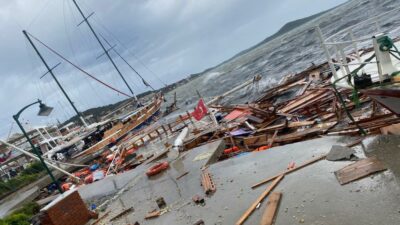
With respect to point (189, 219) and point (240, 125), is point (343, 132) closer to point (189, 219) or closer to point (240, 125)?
point (189, 219)

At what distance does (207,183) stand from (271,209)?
268 cm

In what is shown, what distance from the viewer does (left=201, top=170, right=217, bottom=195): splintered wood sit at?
26.2ft

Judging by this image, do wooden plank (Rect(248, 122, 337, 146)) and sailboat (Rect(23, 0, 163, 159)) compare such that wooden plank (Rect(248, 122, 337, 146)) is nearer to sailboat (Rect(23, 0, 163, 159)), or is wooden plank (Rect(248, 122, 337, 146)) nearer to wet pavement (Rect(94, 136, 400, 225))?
wet pavement (Rect(94, 136, 400, 225))

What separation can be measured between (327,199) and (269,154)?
3208mm

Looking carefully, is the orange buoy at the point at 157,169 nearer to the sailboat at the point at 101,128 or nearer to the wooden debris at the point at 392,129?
the wooden debris at the point at 392,129

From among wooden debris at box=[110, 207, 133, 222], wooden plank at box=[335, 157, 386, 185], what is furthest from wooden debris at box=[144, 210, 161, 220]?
wooden plank at box=[335, 157, 386, 185]

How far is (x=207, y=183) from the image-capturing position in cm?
839

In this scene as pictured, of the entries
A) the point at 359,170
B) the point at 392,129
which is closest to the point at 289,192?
the point at 359,170

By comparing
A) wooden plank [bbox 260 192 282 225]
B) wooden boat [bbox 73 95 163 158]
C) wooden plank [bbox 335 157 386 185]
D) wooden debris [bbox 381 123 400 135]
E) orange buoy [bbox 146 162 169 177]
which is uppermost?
wooden boat [bbox 73 95 163 158]

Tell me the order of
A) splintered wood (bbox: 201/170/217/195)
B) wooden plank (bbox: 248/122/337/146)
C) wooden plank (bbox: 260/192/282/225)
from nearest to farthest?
wooden plank (bbox: 260/192/282/225) → splintered wood (bbox: 201/170/217/195) → wooden plank (bbox: 248/122/337/146)

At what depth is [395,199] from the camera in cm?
488

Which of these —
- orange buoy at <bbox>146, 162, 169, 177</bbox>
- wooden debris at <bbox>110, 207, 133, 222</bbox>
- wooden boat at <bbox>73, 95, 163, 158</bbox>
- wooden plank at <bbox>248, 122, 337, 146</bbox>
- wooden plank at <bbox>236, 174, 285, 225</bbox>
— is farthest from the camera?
wooden boat at <bbox>73, 95, 163, 158</bbox>

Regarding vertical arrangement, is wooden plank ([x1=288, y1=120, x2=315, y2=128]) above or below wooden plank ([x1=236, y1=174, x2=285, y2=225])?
below

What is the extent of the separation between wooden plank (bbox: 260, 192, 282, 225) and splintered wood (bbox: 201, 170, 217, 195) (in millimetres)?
1920
